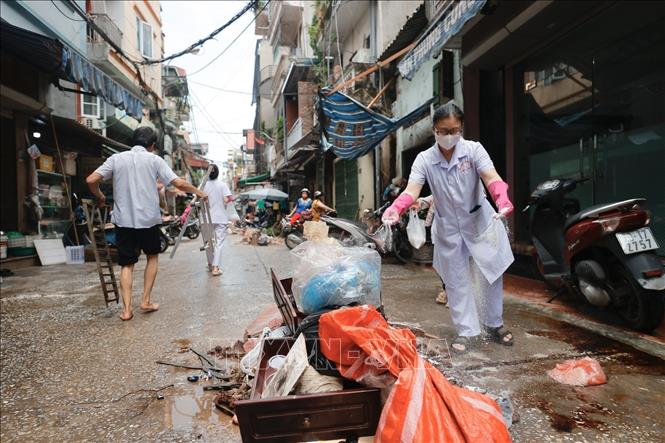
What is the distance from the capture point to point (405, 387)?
3.88ft

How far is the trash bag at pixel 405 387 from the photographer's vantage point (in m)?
1.14

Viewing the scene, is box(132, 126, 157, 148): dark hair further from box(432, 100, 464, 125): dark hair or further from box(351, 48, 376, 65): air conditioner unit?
box(351, 48, 376, 65): air conditioner unit

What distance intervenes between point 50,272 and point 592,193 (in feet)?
28.3

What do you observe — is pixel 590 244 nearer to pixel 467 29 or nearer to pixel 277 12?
pixel 467 29

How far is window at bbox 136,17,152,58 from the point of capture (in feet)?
60.2

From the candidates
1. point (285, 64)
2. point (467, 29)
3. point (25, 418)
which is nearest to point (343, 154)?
point (467, 29)

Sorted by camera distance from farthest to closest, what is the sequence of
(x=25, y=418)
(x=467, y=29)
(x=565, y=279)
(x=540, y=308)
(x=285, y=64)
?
(x=285, y=64) → (x=467, y=29) → (x=540, y=308) → (x=565, y=279) → (x=25, y=418)

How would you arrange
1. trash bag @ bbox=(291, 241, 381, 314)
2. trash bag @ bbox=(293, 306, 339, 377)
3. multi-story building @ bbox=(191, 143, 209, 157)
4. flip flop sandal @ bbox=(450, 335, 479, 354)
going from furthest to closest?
multi-story building @ bbox=(191, 143, 209, 157) < flip flop sandal @ bbox=(450, 335, 479, 354) < trash bag @ bbox=(291, 241, 381, 314) < trash bag @ bbox=(293, 306, 339, 377)

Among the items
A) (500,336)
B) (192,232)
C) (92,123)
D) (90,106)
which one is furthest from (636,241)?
(90,106)

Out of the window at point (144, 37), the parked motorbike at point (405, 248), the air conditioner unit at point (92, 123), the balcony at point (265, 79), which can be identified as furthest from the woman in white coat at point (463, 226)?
the balcony at point (265, 79)

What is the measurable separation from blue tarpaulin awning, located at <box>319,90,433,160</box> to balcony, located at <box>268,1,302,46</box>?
1421 centimetres

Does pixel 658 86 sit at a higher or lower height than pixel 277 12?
lower

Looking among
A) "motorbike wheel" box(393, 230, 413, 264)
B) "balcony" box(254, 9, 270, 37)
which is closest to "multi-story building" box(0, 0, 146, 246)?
"motorbike wheel" box(393, 230, 413, 264)

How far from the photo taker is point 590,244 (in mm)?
2998
